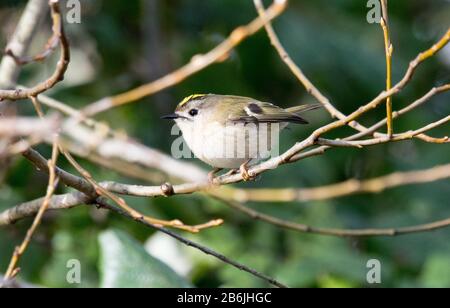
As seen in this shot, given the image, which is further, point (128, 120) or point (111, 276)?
point (128, 120)

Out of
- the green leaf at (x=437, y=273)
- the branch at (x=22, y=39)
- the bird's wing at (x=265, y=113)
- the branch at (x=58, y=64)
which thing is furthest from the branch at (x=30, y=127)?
the green leaf at (x=437, y=273)

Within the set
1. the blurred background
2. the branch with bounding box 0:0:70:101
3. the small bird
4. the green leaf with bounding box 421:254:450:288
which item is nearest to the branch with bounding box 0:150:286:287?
the branch with bounding box 0:0:70:101

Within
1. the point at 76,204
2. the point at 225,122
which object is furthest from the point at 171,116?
the point at 76,204

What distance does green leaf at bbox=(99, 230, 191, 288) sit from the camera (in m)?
2.81

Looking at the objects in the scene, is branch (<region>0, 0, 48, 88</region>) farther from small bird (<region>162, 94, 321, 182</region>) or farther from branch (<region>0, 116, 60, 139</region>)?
branch (<region>0, 116, 60, 139</region>)

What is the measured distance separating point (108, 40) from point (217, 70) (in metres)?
0.83

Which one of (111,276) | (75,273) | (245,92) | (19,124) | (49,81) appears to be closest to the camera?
(19,124)

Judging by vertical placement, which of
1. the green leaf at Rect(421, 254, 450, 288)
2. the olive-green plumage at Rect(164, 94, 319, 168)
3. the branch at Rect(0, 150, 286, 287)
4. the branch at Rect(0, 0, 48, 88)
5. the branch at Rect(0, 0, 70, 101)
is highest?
the branch at Rect(0, 0, 48, 88)

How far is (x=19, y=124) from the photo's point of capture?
134 centimetres

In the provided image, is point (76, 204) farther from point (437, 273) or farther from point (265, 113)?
point (437, 273)

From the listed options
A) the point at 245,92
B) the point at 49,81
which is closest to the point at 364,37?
the point at 245,92

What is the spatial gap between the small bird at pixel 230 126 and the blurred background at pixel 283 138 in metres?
1.07

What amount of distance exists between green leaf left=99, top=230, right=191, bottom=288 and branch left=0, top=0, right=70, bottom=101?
3.80 ft

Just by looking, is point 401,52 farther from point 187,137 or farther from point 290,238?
point 187,137
